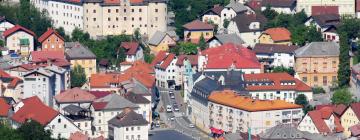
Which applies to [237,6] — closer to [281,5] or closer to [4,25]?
[281,5]

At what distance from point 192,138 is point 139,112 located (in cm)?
264

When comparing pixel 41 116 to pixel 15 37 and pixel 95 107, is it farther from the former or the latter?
pixel 15 37

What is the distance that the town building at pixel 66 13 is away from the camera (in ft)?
274

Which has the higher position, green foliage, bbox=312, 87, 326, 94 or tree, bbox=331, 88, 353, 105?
green foliage, bbox=312, 87, 326, 94

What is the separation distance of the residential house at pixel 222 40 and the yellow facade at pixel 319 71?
5004 mm

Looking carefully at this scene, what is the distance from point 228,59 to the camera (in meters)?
76.3

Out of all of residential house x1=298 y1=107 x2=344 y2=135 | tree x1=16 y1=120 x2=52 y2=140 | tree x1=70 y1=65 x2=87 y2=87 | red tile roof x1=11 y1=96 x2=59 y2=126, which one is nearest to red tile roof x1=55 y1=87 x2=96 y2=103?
red tile roof x1=11 y1=96 x2=59 y2=126

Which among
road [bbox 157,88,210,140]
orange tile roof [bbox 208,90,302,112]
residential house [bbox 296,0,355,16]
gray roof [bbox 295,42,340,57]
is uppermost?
residential house [bbox 296,0,355,16]

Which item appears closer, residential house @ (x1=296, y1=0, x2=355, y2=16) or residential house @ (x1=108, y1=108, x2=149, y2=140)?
residential house @ (x1=108, y1=108, x2=149, y2=140)

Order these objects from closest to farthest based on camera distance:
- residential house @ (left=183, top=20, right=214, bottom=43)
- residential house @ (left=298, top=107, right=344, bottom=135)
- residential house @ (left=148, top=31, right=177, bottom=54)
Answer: residential house @ (left=298, top=107, right=344, bottom=135) → residential house @ (left=148, top=31, right=177, bottom=54) → residential house @ (left=183, top=20, right=214, bottom=43)

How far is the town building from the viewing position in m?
83.4

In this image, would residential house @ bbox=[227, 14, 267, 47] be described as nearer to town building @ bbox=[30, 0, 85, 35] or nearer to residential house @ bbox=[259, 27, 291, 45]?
residential house @ bbox=[259, 27, 291, 45]

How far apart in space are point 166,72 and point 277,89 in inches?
269

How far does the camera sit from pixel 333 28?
79500 mm
